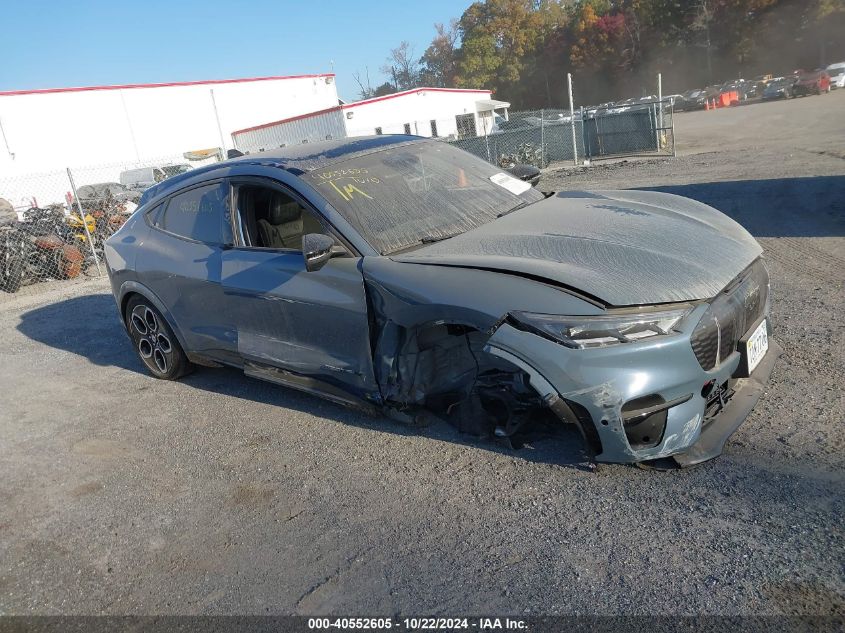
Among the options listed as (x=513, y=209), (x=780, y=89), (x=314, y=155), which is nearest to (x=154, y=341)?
(x=314, y=155)

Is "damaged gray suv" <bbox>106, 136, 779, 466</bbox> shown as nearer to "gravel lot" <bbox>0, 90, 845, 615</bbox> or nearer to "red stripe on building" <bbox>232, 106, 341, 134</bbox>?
"gravel lot" <bbox>0, 90, 845, 615</bbox>

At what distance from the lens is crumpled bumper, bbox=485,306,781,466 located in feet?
9.20

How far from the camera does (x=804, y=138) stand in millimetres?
17109

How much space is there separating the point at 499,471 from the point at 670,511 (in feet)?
2.80

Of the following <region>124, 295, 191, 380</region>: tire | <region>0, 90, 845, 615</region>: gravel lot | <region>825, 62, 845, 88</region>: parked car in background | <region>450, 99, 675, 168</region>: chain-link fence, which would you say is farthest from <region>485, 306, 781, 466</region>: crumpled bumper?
<region>825, 62, 845, 88</region>: parked car in background

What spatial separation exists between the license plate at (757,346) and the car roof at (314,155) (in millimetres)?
2620

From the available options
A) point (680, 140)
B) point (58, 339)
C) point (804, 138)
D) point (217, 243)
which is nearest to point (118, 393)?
point (217, 243)

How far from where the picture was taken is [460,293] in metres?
3.20

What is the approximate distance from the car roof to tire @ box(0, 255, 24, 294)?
7.33 metres

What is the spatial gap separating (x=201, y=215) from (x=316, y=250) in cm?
153

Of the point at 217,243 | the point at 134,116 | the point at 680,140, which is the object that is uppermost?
the point at 134,116

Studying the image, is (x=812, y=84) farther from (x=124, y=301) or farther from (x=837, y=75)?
(x=124, y=301)

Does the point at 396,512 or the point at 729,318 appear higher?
the point at 729,318

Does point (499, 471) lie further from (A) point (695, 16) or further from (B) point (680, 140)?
(A) point (695, 16)
